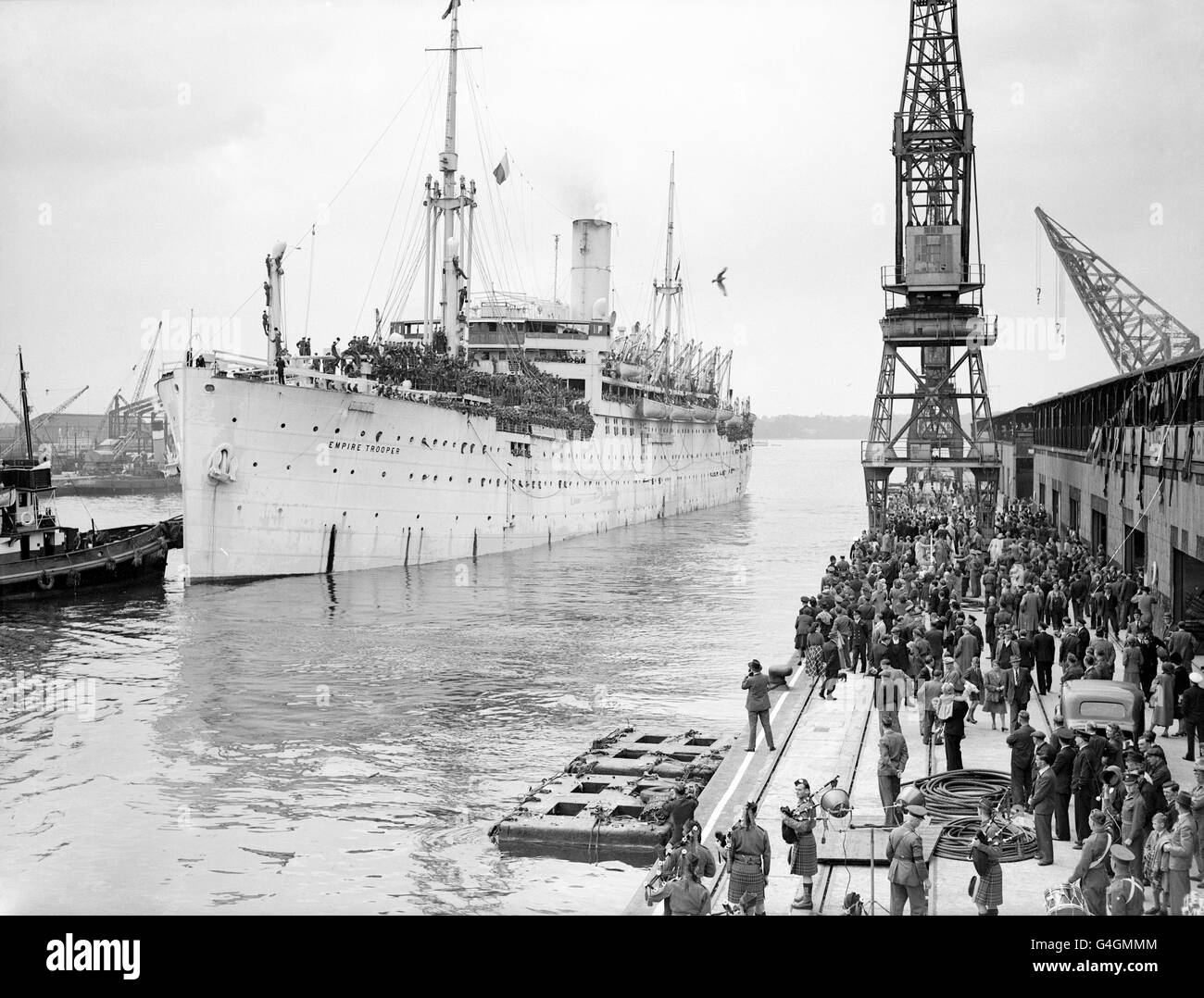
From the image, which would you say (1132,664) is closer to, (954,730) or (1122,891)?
(954,730)

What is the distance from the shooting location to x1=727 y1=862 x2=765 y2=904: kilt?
9031 millimetres

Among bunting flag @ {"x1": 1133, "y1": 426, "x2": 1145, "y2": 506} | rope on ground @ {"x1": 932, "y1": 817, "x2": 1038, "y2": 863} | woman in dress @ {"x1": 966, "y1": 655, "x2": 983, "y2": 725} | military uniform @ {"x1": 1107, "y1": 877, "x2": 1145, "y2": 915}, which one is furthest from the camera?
bunting flag @ {"x1": 1133, "y1": 426, "x2": 1145, "y2": 506}

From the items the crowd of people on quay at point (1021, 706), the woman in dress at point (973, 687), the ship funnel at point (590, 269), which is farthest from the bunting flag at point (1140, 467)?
the ship funnel at point (590, 269)

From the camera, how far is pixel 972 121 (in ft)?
152

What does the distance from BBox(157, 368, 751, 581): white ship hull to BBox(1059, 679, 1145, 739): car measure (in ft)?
86.2

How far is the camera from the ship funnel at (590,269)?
6669 centimetres

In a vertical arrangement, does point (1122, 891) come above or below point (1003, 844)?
above

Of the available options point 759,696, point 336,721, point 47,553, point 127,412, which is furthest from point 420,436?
point 127,412

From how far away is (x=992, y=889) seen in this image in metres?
8.67

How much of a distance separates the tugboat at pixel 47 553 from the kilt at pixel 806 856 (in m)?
29.6

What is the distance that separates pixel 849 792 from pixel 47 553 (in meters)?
30.8

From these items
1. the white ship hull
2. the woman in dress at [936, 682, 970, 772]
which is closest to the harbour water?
the white ship hull

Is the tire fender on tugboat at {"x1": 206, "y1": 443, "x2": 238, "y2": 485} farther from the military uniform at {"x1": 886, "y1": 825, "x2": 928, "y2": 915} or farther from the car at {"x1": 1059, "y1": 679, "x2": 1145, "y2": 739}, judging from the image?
the military uniform at {"x1": 886, "y1": 825, "x2": 928, "y2": 915}

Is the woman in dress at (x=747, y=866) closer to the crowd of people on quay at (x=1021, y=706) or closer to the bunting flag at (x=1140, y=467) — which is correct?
the crowd of people on quay at (x=1021, y=706)
